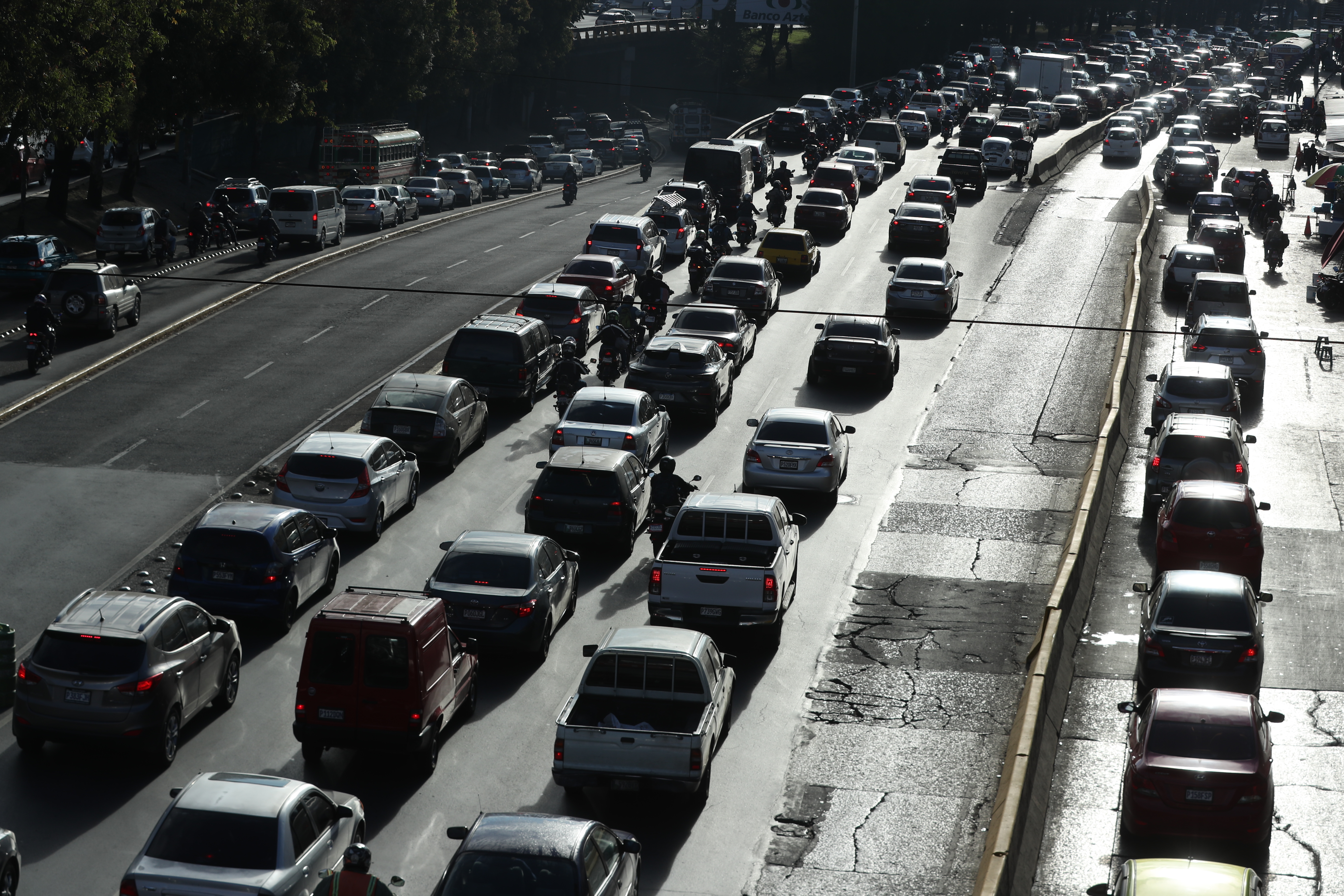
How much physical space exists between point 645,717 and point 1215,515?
11.0 meters

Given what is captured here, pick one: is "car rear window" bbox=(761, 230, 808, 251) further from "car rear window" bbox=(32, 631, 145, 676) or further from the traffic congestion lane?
"car rear window" bbox=(32, 631, 145, 676)

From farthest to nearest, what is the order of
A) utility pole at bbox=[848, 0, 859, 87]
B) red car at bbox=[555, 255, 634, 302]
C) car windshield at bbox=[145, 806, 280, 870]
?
utility pole at bbox=[848, 0, 859, 87] → red car at bbox=[555, 255, 634, 302] → car windshield at bbox=[145, 806, 280, 870]

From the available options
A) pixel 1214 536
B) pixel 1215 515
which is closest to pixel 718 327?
pixel 1215 515

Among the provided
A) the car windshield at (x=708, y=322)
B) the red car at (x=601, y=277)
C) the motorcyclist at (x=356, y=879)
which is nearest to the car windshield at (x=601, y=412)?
the car windshield at (x=708, y=322)

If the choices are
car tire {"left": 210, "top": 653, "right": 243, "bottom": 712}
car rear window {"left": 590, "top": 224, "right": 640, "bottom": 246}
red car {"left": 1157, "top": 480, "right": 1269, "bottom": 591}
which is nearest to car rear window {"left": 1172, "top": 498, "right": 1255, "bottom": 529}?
red car {"left": 1157, "top": 480, "right": 1269, "bottom": 591}

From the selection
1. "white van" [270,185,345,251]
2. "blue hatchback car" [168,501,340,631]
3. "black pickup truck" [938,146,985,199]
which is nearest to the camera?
"blue hatchback car" [168,501,340,631]

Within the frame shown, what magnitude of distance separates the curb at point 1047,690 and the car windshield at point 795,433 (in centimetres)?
434

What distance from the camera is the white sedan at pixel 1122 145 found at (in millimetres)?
74062

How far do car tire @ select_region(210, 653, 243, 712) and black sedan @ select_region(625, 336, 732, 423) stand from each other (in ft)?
46.4

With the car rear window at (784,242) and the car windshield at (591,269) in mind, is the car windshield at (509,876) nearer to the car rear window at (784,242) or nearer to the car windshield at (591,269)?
the car windshield at (591,269)

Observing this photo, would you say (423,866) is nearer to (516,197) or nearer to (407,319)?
(407,319)

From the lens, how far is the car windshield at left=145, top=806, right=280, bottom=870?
12445 mm

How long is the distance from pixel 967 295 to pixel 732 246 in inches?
351

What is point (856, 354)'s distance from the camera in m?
34.9
